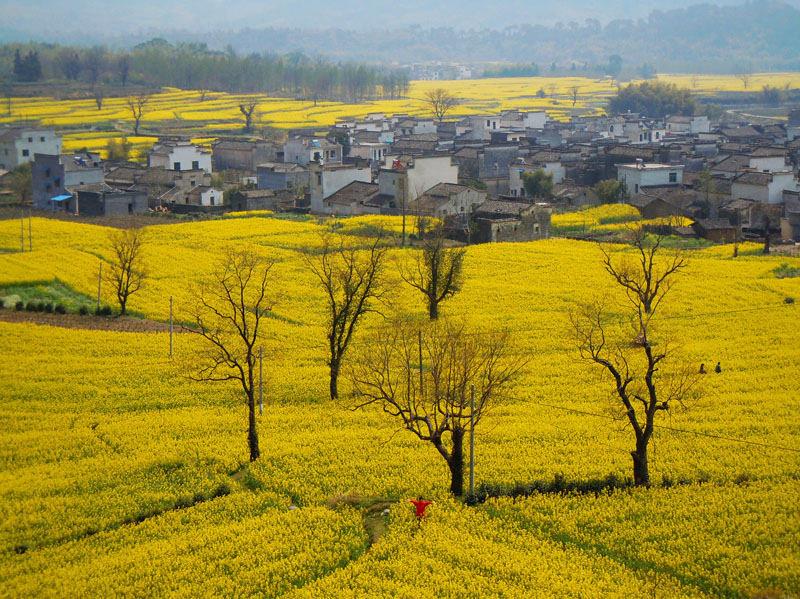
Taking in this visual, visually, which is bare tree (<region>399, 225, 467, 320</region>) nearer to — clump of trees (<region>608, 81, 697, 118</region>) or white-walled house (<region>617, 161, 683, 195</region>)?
white-walled house (<region>617, 161, 683, 195</region>)

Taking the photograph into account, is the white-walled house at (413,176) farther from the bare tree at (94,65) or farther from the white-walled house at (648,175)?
the bare tree at (94,65)

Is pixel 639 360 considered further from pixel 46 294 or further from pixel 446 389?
pixel 46 294

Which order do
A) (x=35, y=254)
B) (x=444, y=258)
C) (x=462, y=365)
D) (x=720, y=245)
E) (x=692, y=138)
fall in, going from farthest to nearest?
(x=692, y=138) < (x=720, y=245) < (x=35, y=254) < (x=444, y=258) < (x=462, y=365)

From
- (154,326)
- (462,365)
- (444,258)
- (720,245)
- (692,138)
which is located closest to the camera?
(462,365)

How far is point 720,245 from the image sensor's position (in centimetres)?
5025

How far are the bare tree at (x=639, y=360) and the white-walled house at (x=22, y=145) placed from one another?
53.9 m

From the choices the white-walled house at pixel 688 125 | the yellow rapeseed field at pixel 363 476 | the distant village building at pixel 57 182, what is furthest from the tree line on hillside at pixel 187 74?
the yellow rapeseed field at pixel 363 476

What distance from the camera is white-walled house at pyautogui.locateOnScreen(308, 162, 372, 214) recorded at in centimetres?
6091

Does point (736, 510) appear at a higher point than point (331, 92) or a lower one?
lower

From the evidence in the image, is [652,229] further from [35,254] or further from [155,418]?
[155,418]

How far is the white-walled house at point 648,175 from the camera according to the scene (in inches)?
2515

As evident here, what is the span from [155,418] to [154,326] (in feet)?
31.4

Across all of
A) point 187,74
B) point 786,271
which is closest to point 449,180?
point 786,271

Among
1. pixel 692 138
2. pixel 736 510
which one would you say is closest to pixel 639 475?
pixel 736 510
